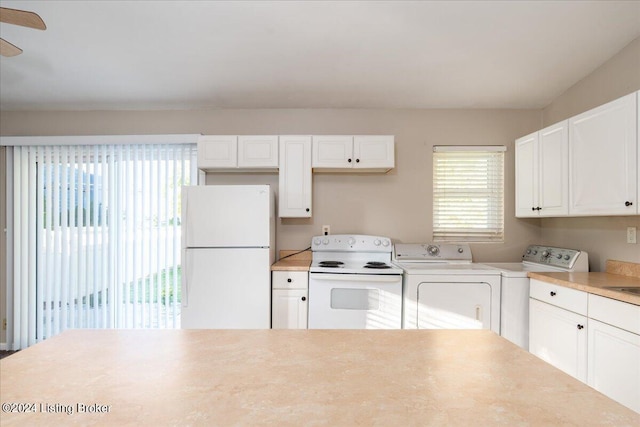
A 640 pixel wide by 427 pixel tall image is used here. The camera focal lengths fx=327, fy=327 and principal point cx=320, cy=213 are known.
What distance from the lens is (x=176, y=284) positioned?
3291 mm

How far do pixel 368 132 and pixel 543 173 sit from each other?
1595mm

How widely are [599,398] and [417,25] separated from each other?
236 centimetres

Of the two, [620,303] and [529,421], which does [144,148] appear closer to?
[529,421]

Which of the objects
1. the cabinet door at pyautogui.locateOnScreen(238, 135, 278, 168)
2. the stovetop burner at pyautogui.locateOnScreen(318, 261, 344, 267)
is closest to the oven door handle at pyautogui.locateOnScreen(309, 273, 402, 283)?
the stovetop burner at pyautogui.locateOnScreen(318, 261, 344, 267)

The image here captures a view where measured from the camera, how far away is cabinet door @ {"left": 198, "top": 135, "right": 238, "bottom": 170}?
3.06 m

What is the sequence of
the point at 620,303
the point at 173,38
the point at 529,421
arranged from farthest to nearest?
the point at 173,38 < the point at 620,303 < the point at 529,421

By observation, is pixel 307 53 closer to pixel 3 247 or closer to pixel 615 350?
pixel 615 350

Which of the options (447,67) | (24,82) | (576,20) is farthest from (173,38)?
(576,20)

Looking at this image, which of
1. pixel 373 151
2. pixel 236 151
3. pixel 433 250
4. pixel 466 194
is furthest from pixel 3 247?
pixel 466 194

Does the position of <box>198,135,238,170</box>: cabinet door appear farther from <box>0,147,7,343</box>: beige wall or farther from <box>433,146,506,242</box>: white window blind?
<box>0,147,7,343</box>: beige wall

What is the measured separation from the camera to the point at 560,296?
228 centimetres

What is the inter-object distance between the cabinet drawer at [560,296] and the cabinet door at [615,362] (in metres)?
0.12

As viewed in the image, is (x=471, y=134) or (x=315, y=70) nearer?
(x=315, y=70)

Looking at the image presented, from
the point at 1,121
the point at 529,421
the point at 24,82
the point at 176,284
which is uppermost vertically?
the point at 24,82
